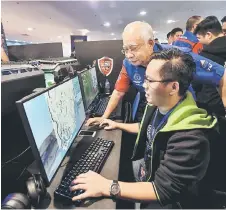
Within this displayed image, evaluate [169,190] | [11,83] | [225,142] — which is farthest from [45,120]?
[225,142]

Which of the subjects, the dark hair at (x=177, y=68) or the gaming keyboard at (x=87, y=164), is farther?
the dark hair at (x=177, y=68)

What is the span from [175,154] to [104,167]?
370 millimetres

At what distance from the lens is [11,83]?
→ 817 millimetres

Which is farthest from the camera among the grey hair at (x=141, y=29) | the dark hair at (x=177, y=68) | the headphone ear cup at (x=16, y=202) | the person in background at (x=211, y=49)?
the person in background at (x=211, y=49)

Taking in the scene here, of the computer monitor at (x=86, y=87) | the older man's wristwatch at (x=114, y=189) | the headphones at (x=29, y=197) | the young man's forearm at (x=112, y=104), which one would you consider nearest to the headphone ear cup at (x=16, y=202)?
the headphones at (x=29, y=197)

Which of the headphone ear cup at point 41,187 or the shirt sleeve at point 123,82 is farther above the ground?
the shirt sleeve at point 123,82

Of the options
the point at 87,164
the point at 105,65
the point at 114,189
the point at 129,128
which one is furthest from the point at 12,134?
the point at 105,65

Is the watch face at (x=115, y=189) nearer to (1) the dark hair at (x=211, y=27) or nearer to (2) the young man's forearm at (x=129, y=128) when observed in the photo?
(2) the young man's forearm at (x=129, y=128)

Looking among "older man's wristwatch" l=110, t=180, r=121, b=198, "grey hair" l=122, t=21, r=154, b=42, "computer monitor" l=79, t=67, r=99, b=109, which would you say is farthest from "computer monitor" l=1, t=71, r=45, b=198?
"grey hair" l=122, t=21, r=154, b=42

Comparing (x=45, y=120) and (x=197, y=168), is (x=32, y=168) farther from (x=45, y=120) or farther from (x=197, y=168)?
(x=197, y=168)

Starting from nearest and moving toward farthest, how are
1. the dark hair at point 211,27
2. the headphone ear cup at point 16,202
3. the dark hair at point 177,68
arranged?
the headphone ear cup at point 16,202
the dark hair at point 177,68
the dark hair at point 211,27

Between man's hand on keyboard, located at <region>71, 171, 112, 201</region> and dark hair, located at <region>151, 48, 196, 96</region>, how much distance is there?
1.74 feet

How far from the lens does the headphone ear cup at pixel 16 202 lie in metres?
0.66

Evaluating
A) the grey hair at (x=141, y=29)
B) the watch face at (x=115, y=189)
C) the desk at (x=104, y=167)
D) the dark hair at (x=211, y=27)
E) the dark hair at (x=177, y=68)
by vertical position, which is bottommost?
the desk at (x=104, y=167)
